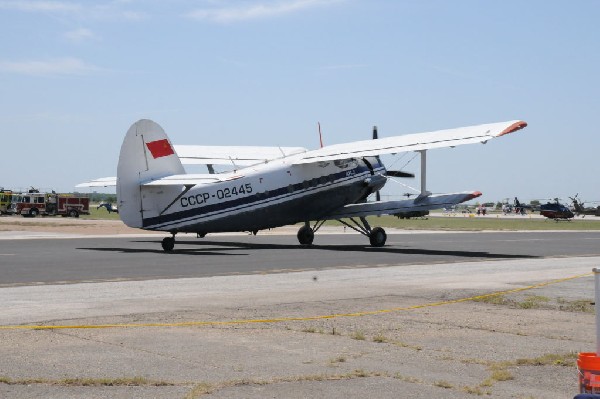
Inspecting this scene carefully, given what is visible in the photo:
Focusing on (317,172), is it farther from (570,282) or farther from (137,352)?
(137,352)

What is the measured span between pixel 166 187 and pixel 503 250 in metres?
15.2

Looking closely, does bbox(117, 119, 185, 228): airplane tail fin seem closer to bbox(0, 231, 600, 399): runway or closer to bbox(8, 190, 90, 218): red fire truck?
bbox(0, 231, 600, 399): runway

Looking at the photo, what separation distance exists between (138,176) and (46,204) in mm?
68661

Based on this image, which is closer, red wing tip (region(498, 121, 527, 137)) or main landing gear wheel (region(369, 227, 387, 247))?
red wing tip (region(498, 121, 527, 137))

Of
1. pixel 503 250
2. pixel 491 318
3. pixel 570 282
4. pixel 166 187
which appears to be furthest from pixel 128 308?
pixel 503 250

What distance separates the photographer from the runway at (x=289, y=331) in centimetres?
895

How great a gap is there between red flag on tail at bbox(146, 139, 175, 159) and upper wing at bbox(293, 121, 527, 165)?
239 inches

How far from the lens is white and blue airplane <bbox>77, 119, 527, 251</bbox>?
31.9 metres

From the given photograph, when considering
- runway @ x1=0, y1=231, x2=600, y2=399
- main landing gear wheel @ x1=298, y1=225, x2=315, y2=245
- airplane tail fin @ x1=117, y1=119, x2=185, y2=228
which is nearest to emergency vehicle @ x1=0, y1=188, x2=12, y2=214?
main landing gear wheel @ x1=298, y1=225, x2=315, y2=245

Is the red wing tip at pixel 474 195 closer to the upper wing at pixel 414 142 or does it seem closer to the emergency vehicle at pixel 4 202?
the upper wing at pixel 414 142

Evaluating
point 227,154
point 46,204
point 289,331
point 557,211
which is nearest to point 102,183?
point 227,154

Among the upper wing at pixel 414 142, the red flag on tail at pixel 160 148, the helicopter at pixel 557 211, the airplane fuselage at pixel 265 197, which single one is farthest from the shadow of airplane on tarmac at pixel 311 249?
the helicopter at pixel 557 211

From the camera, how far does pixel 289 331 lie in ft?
41.7

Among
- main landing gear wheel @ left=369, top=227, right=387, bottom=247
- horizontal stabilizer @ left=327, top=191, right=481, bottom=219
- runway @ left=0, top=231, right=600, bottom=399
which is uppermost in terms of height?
horizontal stabilizer @ left=327, top=191, right=481, bottom=219
